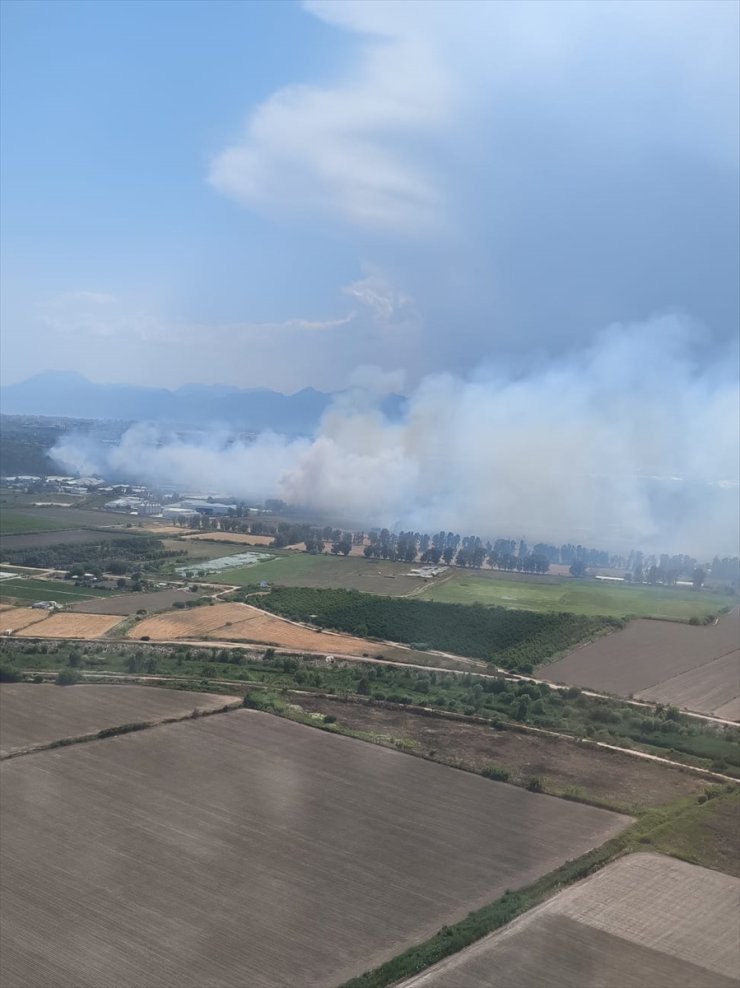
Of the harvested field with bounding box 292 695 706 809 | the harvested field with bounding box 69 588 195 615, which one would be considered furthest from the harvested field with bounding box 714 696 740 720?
the harvested field with bounding box 69 588 195 615

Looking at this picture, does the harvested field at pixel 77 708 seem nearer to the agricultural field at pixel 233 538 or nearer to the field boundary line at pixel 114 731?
the field boundary line at pixel 114 731

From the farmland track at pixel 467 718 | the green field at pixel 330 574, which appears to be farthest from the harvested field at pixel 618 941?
the green field at pixel 330 574

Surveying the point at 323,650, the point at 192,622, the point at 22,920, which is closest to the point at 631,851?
the point at 22,920

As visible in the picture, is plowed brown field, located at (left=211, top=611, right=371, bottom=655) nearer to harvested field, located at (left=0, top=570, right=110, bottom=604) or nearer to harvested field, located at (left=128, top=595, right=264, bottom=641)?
harvested field, located at (left=128, top=595, right=264, bottom=641)

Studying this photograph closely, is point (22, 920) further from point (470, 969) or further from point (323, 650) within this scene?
point (323, 650)

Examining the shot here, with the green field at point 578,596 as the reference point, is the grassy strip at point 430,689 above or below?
below

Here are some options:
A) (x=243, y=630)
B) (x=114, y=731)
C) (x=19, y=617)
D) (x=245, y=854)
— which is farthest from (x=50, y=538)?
(x=245, y=854)

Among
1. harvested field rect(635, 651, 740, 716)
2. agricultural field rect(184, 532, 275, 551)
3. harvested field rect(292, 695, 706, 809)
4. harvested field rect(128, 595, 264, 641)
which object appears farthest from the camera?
agricultural field rect(184, 532, 275, 551)
